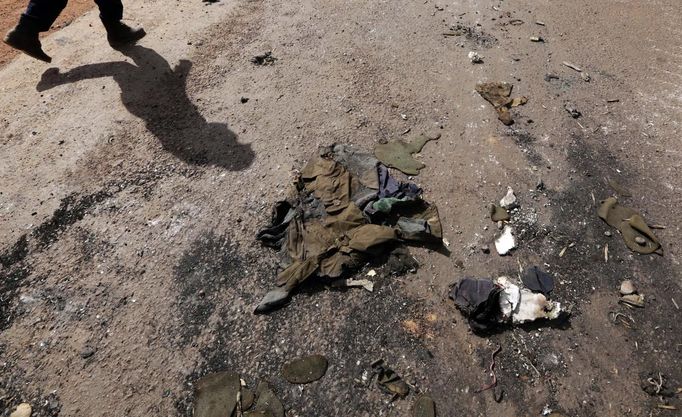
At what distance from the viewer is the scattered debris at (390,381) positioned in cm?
226

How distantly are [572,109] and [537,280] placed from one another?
6.38ft

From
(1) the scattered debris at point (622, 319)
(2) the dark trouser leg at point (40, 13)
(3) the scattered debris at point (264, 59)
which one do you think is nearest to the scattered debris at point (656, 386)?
(1) the scattered debris at point (622, 319)

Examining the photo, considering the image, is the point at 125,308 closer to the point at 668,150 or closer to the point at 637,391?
the point at 637,391

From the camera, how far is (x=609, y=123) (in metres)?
3.68

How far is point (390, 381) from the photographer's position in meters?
2.30

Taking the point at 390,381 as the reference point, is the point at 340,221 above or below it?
above

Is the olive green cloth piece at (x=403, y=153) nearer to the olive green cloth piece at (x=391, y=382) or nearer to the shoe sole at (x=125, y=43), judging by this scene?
the olive green cloth piece at (x=391, y=382)

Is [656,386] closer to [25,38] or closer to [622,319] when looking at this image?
[622,319]

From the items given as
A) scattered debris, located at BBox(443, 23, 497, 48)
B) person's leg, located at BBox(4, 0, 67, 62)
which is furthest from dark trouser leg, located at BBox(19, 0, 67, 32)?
scattered debris, located at BBox(443, 23, 497, 48)

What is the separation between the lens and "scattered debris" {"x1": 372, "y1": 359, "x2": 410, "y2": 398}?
89.1 inches

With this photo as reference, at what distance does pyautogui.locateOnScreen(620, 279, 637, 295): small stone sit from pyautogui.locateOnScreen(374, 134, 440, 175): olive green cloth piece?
1569 millimetres

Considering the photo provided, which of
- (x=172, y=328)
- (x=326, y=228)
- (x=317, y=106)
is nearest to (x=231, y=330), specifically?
(x=172, y=328)

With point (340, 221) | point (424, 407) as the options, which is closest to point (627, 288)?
point (424, 407)

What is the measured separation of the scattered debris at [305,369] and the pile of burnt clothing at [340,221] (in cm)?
38
